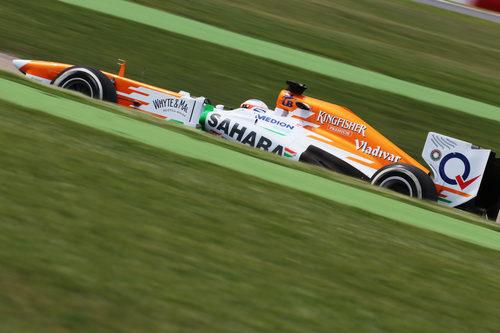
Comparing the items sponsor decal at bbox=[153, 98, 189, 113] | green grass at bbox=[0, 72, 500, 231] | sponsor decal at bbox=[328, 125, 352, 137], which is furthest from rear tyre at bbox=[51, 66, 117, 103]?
sponsor decal at bbox=[328, 125, 352, 137]

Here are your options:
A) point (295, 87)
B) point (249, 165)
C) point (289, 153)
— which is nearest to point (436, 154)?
point (289, 153)

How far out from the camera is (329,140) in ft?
27.2

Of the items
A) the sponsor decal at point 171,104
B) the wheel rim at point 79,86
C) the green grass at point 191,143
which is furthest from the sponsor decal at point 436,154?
the wheel rim at point 79,86

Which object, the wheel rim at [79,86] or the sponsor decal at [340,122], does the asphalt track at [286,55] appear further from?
the sponsor decal at [340,122]

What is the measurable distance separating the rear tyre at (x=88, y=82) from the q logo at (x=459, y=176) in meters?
4.23

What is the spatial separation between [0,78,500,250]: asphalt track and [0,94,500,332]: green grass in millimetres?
298

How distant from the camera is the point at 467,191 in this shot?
794 centimetres

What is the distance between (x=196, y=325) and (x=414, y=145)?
895 centimetres

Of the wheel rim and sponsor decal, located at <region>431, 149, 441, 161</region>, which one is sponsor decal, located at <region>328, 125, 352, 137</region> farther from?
the wheel rim

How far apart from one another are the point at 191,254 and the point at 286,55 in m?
10.1

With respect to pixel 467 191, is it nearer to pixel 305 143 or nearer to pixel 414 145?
pixel 305 143

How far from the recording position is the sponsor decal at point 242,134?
8328 mm

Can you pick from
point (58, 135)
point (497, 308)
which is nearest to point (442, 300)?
point (497, 308)

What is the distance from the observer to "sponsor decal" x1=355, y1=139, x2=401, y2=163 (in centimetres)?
819
